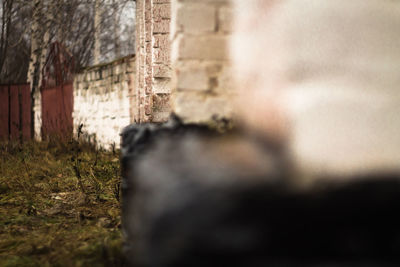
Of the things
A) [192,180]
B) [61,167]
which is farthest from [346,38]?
[61,167]

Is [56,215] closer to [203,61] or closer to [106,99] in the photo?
[203,61]

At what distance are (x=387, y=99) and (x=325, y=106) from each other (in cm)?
25

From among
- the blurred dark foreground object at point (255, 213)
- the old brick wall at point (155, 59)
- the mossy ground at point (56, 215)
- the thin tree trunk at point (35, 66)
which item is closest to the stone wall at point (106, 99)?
the old brick wall at point (155, 59)

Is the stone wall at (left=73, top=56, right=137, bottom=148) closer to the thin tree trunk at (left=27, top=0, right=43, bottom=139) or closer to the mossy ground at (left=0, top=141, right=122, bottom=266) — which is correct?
the mossy ground at (left=0, top=141, right=122, bottom=266)

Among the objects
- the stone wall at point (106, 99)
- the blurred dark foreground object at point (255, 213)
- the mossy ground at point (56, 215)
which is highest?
the stone wall at point (106, 99)

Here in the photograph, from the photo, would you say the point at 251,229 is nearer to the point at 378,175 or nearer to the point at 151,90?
the point at 378,175

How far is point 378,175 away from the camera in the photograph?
1.35 metres


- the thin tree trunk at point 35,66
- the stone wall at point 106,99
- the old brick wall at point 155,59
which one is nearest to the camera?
the old brick wall at point 155,59

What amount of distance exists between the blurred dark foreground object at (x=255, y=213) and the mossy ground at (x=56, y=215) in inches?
32.5

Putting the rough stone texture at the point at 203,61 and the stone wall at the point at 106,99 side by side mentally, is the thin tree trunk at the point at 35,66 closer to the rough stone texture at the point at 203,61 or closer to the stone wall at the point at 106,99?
the stone wall at the point at 106,99

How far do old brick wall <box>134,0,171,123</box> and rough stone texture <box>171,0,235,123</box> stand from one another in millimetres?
2482

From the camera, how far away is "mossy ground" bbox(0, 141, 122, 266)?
1.97 meters

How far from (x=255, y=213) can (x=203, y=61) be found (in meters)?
0.79

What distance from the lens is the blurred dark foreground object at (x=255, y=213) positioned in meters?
1.11
